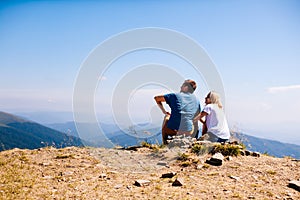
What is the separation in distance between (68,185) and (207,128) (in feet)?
18.5

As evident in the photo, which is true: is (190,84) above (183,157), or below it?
above

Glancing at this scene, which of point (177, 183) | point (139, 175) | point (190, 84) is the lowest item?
point (139, 175)

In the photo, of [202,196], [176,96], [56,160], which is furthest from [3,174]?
[176,96]

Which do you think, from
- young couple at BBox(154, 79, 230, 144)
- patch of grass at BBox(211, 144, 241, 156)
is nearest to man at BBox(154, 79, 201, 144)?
young couple at BBox(154, 79, 230, 144)

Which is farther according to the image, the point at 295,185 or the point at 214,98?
the point at 214,98

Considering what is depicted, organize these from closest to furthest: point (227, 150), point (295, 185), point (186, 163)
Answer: point (295, 185) → point (186, 163) → point (227, 150)

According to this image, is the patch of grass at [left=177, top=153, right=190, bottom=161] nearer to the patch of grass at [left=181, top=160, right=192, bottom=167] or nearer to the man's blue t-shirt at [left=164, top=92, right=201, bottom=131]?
the patch of grass at [left=181, top=160, right=192, bottom=167]

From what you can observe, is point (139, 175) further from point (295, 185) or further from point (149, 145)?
point (295, 185)

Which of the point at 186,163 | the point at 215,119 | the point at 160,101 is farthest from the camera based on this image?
the point at 160,101

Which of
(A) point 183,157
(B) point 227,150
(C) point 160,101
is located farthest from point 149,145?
(B) point 227,150

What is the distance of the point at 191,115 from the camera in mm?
9047

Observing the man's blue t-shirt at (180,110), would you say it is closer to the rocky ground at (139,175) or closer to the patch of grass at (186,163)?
the rocky ground at (139,175)

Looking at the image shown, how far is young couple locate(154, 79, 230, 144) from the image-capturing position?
28.7 ft

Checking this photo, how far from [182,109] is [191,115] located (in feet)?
1.70
